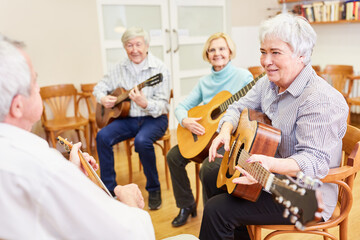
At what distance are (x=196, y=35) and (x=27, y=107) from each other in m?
4.42

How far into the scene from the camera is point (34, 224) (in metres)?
0.79

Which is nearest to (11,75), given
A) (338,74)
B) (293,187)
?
(293,187)

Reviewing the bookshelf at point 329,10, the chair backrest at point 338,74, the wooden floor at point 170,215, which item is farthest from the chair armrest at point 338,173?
the bookshelf at point 329,10

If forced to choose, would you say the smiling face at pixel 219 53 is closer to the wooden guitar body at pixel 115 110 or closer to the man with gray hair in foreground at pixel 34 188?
the wooden guitar body at pixel 115 110

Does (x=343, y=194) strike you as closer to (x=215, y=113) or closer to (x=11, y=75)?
(x=215, y=113)

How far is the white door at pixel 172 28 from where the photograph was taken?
14.3ft

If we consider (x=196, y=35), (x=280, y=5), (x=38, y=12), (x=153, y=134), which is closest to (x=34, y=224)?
(x=153, y=134)

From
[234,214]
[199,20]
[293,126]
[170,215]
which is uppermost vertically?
[199,20]

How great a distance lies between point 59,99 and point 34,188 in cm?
345

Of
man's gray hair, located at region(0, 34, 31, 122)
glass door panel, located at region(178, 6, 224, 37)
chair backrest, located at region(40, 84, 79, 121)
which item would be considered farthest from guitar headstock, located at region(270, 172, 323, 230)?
glass door panel, located at region(178, 6, 224, 37)

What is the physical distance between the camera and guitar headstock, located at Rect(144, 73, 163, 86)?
2641mm

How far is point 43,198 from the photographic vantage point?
77cm

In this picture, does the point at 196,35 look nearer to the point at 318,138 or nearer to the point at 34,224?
the point at 318,138

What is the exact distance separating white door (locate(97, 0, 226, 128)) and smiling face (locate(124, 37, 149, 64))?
164 centimetres
